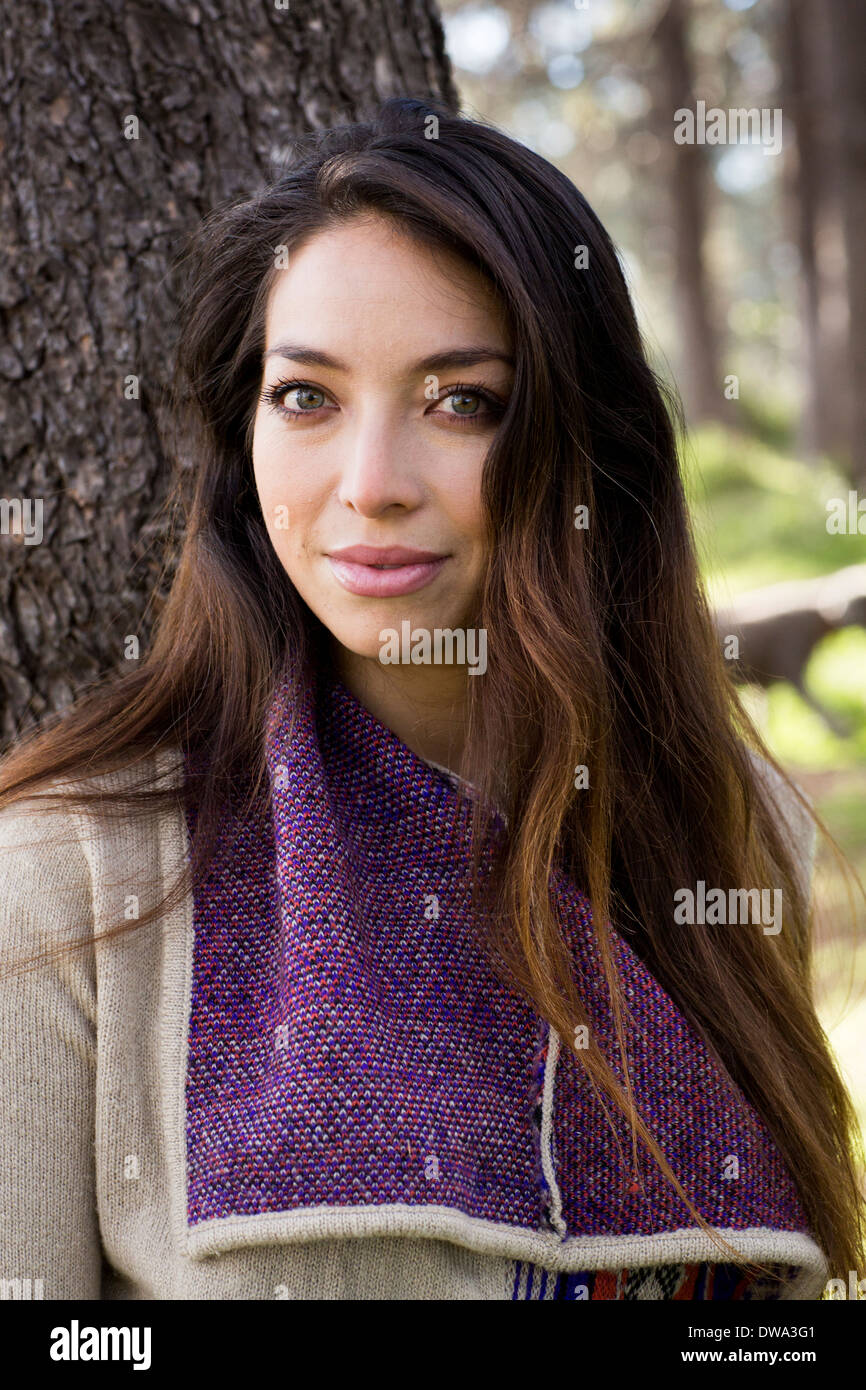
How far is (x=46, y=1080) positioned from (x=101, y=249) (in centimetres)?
139

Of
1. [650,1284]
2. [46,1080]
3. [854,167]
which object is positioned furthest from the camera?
[854,167]

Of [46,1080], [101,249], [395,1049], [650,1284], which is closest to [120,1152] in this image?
[46,1080]

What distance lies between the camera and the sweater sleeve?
63.1 inches

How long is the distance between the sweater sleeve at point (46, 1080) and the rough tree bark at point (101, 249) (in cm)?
66

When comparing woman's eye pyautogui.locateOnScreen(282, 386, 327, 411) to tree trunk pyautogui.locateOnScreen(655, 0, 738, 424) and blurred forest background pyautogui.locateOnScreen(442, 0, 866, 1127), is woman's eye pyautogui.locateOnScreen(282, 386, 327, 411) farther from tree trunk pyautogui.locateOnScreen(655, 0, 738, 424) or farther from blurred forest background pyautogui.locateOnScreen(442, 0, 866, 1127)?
tree trunk pyautogui.locateOnScreen(655, 0, 738, 424)

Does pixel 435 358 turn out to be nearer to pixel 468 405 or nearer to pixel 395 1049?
pixel 468 405

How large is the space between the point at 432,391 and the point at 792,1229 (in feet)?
4.36

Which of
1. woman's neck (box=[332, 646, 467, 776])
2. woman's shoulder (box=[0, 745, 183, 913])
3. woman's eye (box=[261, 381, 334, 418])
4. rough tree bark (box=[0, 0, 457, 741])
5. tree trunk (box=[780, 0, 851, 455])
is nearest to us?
woman's shoulder (box=[0, 745, 183, 913])

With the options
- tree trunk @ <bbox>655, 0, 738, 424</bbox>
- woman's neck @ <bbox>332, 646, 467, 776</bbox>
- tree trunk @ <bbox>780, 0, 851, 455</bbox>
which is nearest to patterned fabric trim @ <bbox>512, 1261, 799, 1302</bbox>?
woman's neck @ <bbox>332, 646, 467, 776</bbox>

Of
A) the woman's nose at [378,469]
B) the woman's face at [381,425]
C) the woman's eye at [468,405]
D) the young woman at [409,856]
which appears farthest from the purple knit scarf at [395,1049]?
the woman's eye at [468,405]

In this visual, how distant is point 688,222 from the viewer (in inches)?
560

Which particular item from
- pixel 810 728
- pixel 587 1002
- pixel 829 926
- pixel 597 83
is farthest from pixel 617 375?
pixel 597 83

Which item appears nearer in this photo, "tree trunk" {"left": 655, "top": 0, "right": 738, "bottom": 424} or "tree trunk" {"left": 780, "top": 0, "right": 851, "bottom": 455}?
"tree trunk" {"left": 780, "top": 0, "right": 851, "bottom": 455}
